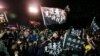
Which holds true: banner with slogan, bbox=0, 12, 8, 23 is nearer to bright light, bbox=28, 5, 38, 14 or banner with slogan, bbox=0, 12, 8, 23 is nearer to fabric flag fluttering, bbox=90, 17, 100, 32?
bright light, bbox=28, 5, 38, 14

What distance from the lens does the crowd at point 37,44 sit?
4.15 m

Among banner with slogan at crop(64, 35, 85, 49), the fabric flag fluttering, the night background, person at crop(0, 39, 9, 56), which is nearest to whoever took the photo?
person at crop(0, 39, 9, 56)

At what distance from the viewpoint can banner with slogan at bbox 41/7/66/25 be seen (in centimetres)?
460

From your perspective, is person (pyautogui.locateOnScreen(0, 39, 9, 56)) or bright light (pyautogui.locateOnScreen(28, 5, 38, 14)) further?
bright light (pyautogui.locateOnScreen(28, 5, 38, 14))

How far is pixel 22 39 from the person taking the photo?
431cm

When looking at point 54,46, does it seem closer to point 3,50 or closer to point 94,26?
point 3,50

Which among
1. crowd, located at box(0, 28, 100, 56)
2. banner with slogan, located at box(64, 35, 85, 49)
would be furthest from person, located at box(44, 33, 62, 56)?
banner with slogan, located at box(64, 35, 85, 49)

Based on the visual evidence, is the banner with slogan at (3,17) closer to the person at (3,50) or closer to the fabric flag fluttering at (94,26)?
the person at (3,50)

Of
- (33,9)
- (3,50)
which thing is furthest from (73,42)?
(3,50)

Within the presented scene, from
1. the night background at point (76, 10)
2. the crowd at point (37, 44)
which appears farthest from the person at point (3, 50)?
the night background at point (76, 10)

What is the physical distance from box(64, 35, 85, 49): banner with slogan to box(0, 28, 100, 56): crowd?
68mm

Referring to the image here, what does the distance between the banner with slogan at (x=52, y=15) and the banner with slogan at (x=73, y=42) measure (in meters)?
0.42

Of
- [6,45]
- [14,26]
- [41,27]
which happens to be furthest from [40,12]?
[6,45]

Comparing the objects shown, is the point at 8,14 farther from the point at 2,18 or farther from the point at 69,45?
the point at 69,45
